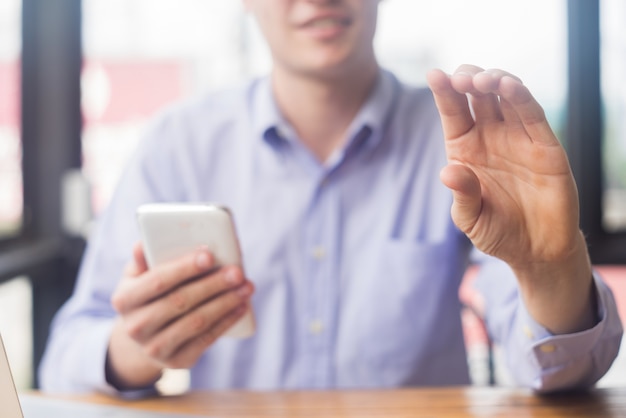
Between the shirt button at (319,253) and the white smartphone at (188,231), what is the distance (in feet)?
1.25

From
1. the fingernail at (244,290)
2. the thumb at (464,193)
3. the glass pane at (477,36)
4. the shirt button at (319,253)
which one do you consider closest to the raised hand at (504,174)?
the thumb at (464,193)

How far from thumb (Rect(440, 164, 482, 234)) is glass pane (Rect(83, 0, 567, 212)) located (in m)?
2.00

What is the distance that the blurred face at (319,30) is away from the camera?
1257 millimetres

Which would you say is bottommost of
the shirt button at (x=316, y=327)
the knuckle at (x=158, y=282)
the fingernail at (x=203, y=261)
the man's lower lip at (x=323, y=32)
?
the shirt button at (x=316, y=327)

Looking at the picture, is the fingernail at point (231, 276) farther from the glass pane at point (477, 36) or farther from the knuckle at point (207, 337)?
the glass pane at point (477, 36)

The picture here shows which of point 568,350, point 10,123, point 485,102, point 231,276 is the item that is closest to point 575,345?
point 568,350

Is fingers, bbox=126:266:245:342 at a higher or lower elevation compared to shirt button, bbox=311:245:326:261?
higher

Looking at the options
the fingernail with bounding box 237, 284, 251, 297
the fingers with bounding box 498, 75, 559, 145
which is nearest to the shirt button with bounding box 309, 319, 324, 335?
the fingernail with bounding box 237, 284, 251, 297

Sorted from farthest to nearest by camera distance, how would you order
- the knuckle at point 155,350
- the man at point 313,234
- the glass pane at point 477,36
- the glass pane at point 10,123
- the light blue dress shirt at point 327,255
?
the glass pane at point 477,36 → the glass pane at point 10,123 → the light blue dress shirt at point 327,255 → the man at point 313,234 → the knuckle at point 155,350

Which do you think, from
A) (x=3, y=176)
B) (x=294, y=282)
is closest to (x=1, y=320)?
(x=3, y=176)

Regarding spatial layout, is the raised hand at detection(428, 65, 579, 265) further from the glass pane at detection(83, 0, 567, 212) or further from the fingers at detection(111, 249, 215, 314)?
the glass pane at detection(83, 0, 567, 212)

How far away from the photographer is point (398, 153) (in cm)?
145

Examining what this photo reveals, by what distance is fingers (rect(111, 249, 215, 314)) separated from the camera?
0.98 m

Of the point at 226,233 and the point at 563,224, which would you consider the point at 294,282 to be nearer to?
the point at 226,233
